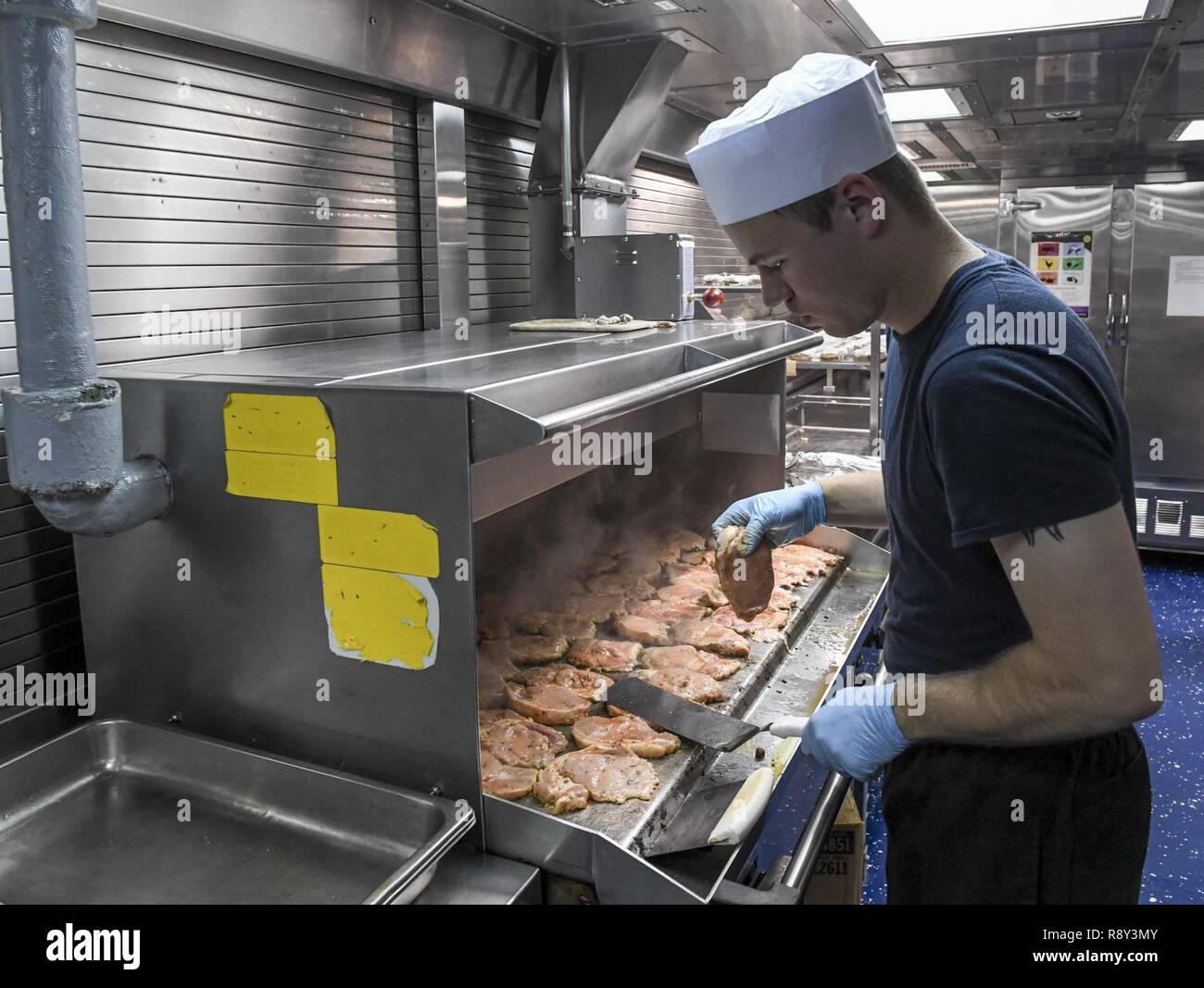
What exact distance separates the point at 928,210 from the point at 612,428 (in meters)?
1.68

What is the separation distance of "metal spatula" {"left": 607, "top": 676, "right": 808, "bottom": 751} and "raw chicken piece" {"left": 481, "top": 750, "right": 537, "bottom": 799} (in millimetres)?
333

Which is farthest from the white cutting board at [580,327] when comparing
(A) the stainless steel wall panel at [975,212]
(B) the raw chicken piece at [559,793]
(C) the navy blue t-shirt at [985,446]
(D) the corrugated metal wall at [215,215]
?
(A) the stainless steel wall panel at [975,212]

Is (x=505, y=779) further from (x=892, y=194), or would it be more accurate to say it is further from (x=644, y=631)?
(x=892, y=194)

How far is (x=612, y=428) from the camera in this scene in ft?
10.1

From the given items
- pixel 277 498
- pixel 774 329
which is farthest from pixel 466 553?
→ pixel 774 329

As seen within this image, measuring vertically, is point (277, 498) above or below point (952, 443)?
below

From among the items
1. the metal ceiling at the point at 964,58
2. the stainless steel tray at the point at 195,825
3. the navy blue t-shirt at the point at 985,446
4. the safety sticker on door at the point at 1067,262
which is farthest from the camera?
the safety sticker on door at the point at 1067,262

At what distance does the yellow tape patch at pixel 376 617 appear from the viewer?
1562mm

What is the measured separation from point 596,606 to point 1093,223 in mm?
5749

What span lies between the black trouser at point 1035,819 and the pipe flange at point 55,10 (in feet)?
6.02

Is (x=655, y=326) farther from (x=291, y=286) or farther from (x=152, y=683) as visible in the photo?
(x=152, y=683)

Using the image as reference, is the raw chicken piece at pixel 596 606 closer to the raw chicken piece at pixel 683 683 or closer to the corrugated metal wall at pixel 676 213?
the raw chicken piece at pixel 683 683

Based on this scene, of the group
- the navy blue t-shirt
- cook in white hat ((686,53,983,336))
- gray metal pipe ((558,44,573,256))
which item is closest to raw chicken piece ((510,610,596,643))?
the navy blue t-shirt

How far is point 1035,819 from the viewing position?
156 cm
